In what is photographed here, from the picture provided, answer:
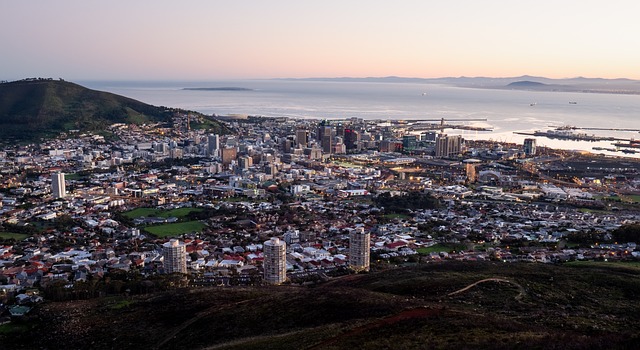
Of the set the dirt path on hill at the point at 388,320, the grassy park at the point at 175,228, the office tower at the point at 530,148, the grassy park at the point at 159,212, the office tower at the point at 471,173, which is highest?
the dirt path on hill at the point at 388,320

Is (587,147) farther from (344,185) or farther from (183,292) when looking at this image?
(183,292)

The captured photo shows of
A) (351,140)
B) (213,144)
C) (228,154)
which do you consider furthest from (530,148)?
(213,144)

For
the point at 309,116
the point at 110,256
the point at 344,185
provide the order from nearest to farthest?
the point at 110,256 → the point at 344,185 → the point at 309,116

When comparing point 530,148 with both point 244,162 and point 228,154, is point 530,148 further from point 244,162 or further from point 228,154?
point 228,154

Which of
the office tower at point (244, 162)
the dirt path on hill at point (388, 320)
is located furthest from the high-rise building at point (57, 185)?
the dirt path on hill at point (388, 320)

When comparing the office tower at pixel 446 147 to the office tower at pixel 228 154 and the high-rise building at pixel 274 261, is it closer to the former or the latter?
the office tower at pixel 228 154

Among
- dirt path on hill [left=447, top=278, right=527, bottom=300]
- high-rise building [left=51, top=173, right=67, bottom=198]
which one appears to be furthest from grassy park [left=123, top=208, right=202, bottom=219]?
dirt path on hill [left=447, top=278, right=527, bottom=300]

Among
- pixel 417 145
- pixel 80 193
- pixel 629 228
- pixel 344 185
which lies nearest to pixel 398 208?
pixel 344 185
